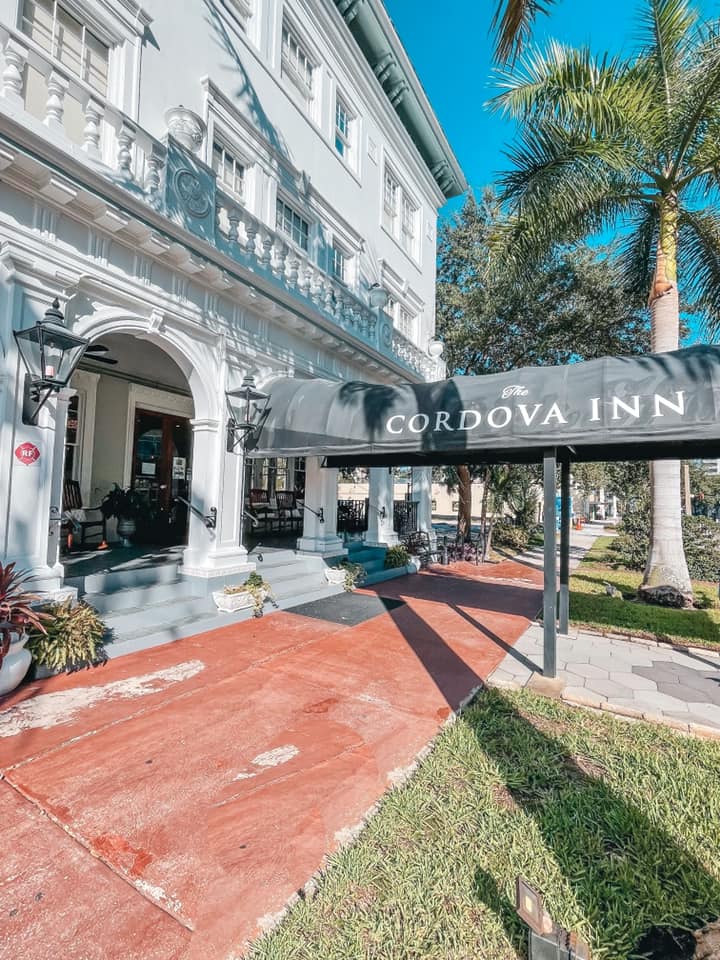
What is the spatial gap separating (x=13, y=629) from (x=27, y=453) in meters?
1.84

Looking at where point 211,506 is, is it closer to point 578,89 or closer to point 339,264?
point 339,264

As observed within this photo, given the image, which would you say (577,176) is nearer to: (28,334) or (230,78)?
(230,78)

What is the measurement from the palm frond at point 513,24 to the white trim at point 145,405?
8.60 metres

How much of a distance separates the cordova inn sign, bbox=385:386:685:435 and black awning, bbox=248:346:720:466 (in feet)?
0.04

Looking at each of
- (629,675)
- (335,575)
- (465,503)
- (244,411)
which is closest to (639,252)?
(465,503)

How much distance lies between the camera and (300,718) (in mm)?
4031

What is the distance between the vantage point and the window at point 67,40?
570cm

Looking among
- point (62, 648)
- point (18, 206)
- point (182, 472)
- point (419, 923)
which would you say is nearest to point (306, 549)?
point (182, 472)

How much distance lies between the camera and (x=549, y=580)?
4.99 meters

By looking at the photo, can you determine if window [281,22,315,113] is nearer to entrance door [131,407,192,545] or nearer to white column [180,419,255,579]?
entrance door [131,407,192,545]

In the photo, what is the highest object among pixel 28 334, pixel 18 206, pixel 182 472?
pixel 18 206

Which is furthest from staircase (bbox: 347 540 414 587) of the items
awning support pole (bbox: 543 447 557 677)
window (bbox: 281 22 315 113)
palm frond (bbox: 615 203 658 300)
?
window (bbox: 281 22 315 113)

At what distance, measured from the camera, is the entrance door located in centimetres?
1001

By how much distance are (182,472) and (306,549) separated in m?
4.25
